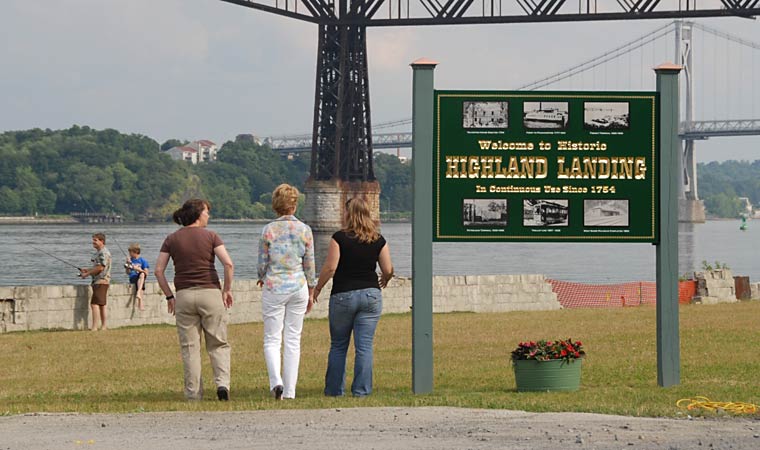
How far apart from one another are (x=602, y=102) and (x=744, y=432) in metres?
4.15

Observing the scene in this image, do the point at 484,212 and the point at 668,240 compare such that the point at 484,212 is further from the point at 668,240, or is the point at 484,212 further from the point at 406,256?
the point at 406,256

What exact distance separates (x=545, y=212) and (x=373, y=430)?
3.70 metres

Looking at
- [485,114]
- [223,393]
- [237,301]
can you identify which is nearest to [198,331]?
[223,393]

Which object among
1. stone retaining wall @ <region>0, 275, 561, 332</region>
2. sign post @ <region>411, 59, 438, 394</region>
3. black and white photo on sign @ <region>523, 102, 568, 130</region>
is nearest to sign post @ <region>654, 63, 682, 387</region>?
black and white photo on sign @ <region>523, 102, 568, 130</region>

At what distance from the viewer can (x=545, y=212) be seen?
12195 millimetres

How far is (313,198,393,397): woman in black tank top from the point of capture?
36.4 ft

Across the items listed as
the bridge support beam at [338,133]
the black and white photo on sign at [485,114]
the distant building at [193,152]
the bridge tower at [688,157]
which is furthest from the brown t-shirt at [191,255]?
the distant building at [193,152]

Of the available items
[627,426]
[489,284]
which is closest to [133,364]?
[627,426]

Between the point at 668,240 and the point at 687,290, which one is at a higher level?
the point at 668,240

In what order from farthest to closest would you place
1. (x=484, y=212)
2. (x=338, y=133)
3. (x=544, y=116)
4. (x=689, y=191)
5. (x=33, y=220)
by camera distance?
(x=33, y=220) → (x=689, y=191) → (x=338, y=133) → (x=544, y=116) → (x=484, y=212)

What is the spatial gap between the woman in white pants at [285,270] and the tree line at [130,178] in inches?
4560

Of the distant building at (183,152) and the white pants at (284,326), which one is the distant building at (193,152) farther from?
the white pants at (284,326)

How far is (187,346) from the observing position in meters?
11.3

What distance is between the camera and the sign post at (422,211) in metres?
11.9
